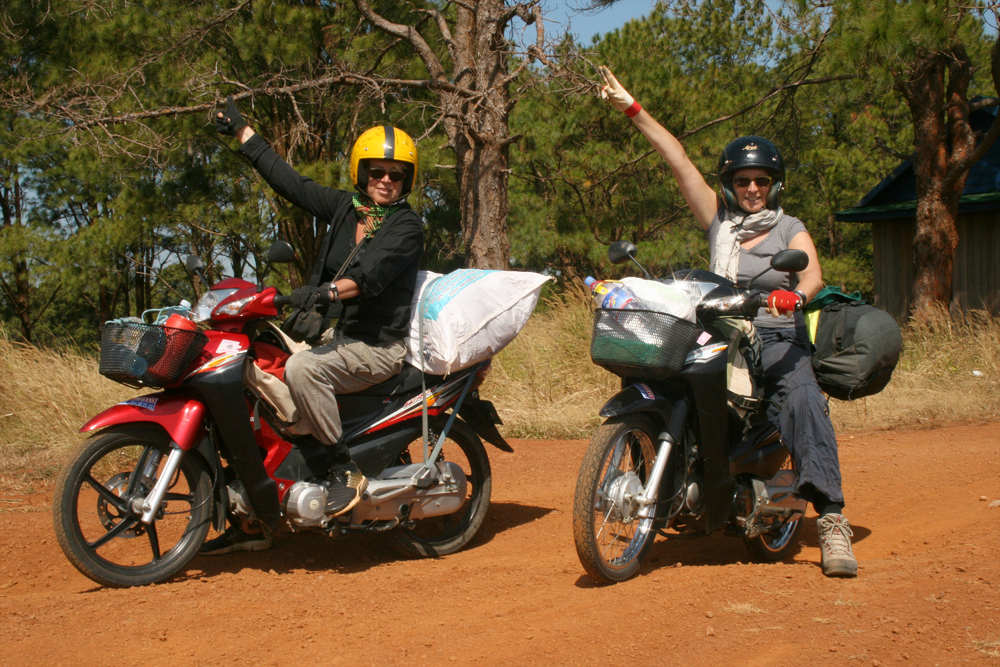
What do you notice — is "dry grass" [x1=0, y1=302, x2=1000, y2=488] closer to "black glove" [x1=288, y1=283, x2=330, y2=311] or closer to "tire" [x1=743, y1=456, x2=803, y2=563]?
"tire" [x1=743, y1=456, x2=803, y2=563]

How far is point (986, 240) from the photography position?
55.8 feet

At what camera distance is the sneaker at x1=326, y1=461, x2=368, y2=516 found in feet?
13.9

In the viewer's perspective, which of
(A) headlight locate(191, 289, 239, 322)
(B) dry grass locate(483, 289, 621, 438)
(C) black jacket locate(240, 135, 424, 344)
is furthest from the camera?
(B) dry grass locate(483, 289, 621, 438)

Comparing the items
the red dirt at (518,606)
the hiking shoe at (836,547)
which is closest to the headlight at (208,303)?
the red dirt at (518,606)

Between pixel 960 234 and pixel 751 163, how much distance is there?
50.2ft

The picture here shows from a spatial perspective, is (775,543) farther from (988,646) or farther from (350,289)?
(350,289)

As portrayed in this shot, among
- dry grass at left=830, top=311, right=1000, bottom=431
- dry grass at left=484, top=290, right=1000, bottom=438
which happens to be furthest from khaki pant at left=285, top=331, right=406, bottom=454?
dry grass at left=830, top=311, right=1000, bottom=431

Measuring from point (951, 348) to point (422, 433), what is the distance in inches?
364

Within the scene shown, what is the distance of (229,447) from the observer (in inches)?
159

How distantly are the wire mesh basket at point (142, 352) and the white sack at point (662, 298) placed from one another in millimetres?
1960

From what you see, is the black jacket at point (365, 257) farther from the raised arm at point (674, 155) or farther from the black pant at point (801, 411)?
the black pant at point (801, 411)

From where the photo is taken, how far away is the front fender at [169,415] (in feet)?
12.6

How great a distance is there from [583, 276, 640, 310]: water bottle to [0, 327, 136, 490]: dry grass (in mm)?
5144

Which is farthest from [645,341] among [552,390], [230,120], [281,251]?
[552,390]
